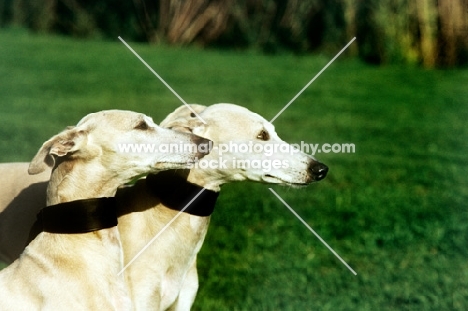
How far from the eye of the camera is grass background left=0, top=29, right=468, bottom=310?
6281 mm

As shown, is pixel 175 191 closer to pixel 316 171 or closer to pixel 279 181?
pixel 279 181

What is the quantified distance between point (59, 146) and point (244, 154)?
1126 millimetres

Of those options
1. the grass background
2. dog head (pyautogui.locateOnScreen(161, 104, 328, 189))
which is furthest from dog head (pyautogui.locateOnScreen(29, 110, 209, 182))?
the grass background

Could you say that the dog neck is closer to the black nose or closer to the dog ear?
the dog ear

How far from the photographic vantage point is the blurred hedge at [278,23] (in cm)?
1945

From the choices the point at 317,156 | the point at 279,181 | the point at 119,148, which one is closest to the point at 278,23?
the point at 317,156

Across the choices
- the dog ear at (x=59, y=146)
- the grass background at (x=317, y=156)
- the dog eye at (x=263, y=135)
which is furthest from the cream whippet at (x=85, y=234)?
the grass background at (x=317, y=156)

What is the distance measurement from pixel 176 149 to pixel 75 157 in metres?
0.53

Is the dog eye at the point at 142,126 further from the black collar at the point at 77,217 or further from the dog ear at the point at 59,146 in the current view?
the black collar at the point at 77,217

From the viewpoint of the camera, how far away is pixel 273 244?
23.5ft

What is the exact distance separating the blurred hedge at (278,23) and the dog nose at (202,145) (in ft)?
49.2

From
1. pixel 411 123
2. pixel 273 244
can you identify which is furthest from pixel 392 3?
pixel 273 244

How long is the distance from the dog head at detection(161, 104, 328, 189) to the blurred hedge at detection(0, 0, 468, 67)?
14.6 m

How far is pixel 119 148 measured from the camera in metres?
4.62
